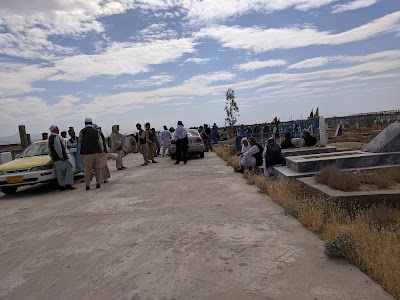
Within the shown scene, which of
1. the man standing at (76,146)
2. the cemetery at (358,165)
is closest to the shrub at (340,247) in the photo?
the cemetery at (358,165)

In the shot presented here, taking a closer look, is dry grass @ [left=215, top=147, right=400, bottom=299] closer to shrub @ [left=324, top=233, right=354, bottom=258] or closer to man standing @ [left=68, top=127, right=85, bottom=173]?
shrub @ [left=324, top=233, right=354, bottom=258]

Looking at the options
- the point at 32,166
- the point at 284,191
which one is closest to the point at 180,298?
the point at 284,191

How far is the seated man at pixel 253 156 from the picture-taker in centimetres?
1030

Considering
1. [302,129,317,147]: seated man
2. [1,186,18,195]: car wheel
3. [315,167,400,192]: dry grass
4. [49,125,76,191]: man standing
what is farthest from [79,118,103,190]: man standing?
[302,129,317,147]: seated man

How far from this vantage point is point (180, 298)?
10.8ft

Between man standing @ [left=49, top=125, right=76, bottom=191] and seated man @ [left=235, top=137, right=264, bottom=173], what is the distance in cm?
503

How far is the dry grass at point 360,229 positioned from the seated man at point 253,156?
337 cm

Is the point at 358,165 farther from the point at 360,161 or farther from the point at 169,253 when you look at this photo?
the point at 169,253

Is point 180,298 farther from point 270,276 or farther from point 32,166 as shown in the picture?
point 32,166

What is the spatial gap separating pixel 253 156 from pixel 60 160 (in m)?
5.50

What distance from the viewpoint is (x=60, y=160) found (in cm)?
1002

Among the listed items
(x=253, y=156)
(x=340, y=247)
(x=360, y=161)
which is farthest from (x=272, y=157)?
(x=340, y=247)

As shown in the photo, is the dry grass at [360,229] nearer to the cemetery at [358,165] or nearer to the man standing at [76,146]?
the cemetery at [358,165]

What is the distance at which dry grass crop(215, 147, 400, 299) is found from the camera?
3398 millimetres
